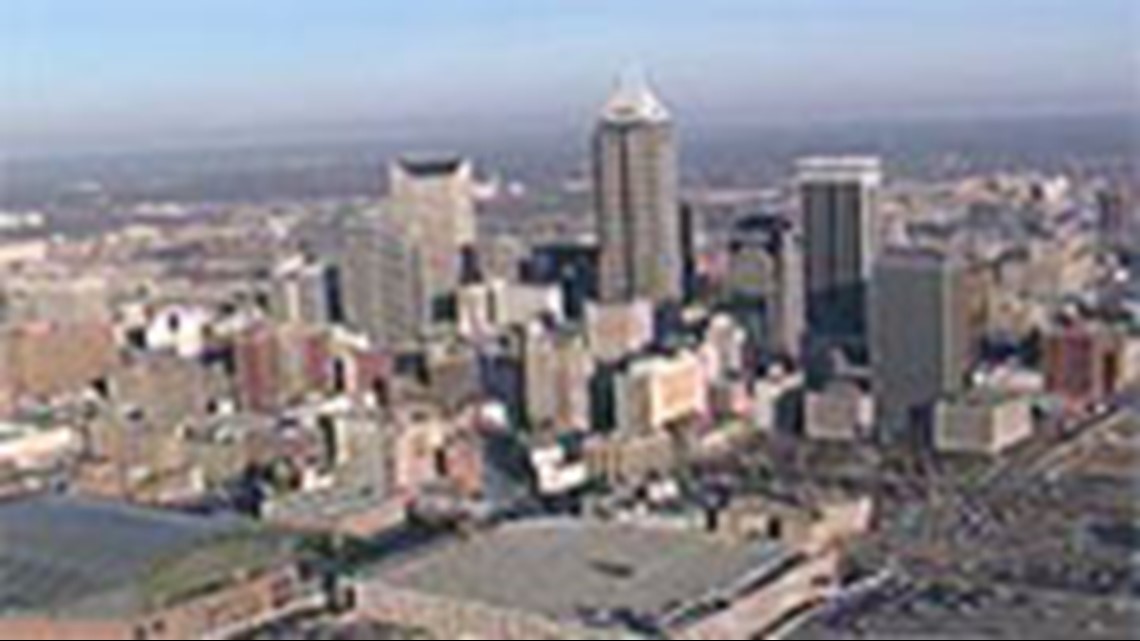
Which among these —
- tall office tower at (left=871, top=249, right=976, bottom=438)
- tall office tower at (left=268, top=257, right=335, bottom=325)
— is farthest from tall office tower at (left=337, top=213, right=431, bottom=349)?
tall office tower at (left=871, top=249, right=976, bottom=438)

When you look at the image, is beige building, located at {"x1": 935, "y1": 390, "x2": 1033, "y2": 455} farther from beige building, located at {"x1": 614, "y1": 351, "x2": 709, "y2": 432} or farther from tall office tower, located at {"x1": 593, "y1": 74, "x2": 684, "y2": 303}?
tall office tower, located at {"x1": 593, "y1": 74, "x2": 684, "y2": 303}

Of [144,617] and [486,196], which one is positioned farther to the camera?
[486,196]

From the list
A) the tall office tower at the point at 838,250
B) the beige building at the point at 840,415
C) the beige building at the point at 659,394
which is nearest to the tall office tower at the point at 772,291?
the tall office tower at the point at 838,250

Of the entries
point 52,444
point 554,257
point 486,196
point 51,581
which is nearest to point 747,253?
point 554,257

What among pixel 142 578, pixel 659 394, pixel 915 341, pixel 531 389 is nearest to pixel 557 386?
pixel 531 389

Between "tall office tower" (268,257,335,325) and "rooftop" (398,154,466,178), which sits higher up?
"rooftop" (398,154,466,178)

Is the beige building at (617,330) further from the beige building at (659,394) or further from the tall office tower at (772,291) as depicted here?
the tall office tower at (772,291)

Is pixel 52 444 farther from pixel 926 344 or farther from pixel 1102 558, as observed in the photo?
pixel 1102 558
